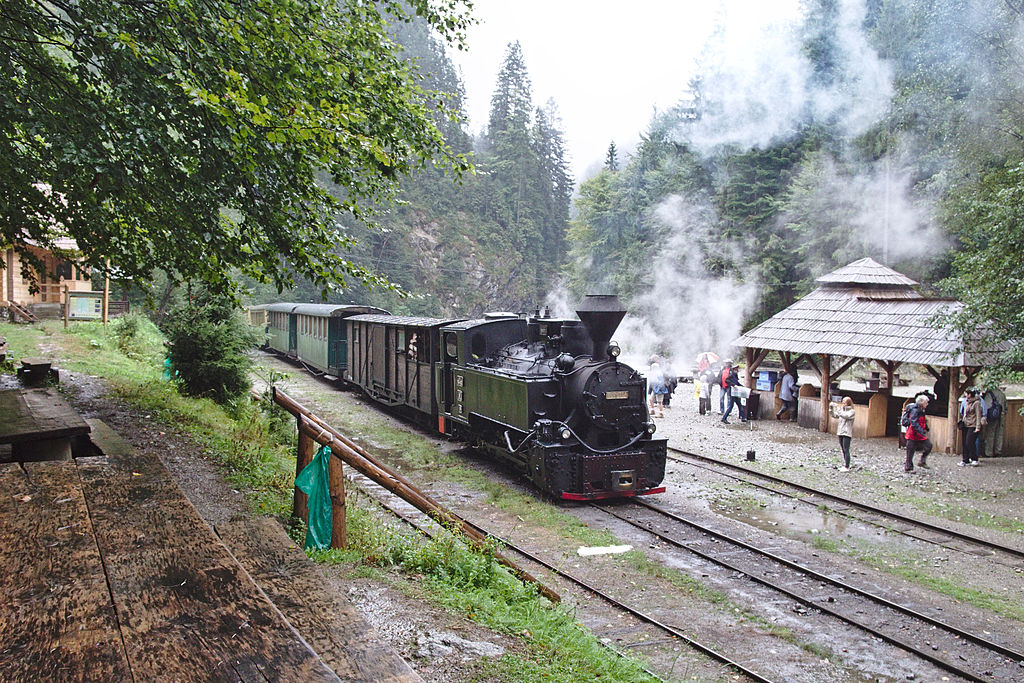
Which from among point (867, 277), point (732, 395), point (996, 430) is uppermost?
point (867, 277)

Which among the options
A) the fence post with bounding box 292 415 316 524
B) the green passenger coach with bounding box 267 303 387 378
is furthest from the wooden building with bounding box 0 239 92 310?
the fence post with bounding box 292 415 316 524

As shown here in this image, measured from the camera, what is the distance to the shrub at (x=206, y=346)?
13.6 m

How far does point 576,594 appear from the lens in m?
7.36

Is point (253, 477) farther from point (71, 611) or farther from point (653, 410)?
point (653, 410)

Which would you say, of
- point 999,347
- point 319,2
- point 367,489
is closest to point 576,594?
point 367,489

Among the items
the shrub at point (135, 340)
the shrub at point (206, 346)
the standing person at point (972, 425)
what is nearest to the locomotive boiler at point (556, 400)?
the shrub at point (206, 346)

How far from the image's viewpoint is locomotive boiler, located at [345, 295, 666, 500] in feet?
35.0

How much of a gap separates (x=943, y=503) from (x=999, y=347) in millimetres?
4708

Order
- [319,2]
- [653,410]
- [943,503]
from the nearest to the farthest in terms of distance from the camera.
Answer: [319,2] < [943,503] < [653,410]

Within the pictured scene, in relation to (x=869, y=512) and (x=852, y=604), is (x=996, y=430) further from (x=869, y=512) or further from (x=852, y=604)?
(x=852, y=604)

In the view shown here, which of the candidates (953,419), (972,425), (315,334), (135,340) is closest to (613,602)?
(972,425)

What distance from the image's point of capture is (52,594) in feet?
7.11

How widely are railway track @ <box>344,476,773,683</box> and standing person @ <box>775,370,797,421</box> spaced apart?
1271 centimetres

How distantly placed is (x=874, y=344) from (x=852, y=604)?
10407mm
